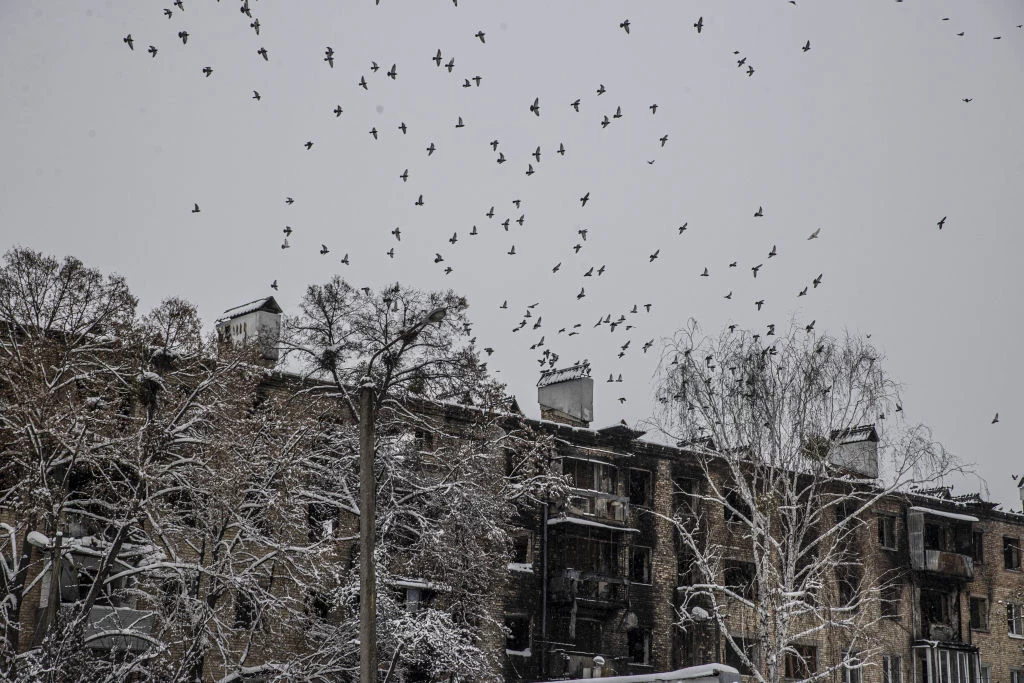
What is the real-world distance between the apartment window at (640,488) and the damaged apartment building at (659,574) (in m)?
0.05

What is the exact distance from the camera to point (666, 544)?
4741 centimetres

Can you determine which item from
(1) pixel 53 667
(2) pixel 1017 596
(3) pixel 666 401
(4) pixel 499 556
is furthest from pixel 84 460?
(2) pixel 1017 596

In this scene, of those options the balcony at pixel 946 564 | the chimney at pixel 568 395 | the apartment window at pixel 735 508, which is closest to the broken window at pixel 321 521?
the chimney at pixel 568 395

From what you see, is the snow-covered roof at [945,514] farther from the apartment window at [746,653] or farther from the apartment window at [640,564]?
the apartment window at [640,564]

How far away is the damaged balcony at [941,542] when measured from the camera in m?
53.5

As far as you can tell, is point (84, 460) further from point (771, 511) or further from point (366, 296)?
point (771, 511)

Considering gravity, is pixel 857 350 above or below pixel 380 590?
above

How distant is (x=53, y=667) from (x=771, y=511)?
2259 cm

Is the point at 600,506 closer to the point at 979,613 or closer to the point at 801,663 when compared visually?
the point at 801,663

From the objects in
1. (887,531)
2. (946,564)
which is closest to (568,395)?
(887,531)

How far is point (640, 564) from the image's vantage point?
47000 millimetres

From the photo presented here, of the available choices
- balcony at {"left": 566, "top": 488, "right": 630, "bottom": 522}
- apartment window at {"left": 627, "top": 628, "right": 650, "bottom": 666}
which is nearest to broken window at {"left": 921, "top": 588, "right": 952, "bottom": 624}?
apartment window at {"left": 627, "top": 628, "right": 650, "bottom": 666}

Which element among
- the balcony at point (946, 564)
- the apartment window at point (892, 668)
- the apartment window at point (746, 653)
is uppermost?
the balcony at point (946, 564)

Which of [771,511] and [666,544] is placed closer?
[771,511]
